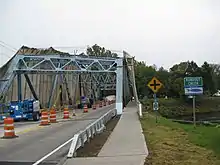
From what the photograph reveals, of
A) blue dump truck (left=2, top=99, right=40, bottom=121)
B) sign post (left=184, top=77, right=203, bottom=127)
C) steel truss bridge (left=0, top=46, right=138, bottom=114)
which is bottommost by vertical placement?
blue dump truck (left=2, top=99, right=40, bottom=121)

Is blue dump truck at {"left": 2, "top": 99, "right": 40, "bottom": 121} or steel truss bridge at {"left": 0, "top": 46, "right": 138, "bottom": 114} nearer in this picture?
blue dump truck at {"left": 2, "top": 99, "right": 40, "bottom": 121}

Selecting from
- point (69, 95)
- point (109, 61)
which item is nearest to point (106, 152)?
point (109, 61)

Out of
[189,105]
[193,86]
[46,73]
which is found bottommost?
[189,105]

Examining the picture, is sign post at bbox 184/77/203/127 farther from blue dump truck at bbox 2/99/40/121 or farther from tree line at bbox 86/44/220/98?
tree line at bbox 86/44/220/98

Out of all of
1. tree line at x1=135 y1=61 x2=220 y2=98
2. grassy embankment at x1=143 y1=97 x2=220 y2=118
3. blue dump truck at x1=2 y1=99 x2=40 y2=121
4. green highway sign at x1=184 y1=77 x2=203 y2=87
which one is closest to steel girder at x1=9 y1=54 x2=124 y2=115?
blue dump truck at x1=2 y1=99 x2=40 y2=121

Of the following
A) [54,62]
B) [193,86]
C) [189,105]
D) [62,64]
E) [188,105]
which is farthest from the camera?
[189,105]

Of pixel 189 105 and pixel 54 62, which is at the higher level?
pixel 54 62

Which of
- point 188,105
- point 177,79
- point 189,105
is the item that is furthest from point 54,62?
point 189,105

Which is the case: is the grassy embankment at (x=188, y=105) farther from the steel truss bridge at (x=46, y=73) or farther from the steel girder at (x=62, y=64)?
the steel girder at (x=62, y=64)

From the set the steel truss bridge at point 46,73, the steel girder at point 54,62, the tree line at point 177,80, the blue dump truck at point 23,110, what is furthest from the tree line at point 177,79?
the blue dump truck at point 23,110

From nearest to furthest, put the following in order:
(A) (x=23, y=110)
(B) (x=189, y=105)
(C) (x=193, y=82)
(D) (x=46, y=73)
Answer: (C) (x=193, y=82)
(A) (x=23, y=110)
(D) (x=46, y=73)
(B) (x=189, y=105)

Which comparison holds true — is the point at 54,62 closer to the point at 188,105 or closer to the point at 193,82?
the point at 193,82

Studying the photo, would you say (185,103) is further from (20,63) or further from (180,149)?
(180,149)

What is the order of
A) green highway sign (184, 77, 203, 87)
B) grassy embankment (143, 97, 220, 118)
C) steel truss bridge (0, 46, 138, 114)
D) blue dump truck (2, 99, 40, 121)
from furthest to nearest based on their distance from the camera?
grassy embankment (143, 97, 220, 118) → steel truss bridge (0, 46, 138, 114) → blue dump truck (2, 99, 40, 121) → green highway sign (184, 77, 203, 87)
